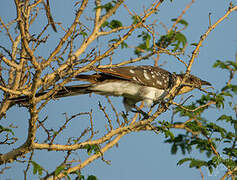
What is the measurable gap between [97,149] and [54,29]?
160 cm

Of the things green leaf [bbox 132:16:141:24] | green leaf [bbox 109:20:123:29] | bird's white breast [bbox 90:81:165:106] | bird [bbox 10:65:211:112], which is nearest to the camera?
green leaf [bbox 132:16:141:24]

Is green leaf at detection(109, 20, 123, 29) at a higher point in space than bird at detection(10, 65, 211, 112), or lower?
higher

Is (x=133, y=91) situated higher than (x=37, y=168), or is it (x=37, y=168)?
(x=133, y=91)

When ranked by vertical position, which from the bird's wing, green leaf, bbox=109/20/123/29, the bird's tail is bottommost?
the bird's tail

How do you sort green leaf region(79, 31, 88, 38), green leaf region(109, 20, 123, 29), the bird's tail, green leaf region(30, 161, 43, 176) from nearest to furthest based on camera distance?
green leaf region(30, 161, 43, 176) < the bird's tail < green leaf region(79, 31, 88, 38) < green leaf region(109, 20, 123, 29)

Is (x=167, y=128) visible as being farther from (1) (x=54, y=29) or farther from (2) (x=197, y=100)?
(1) (x=54, y=29)

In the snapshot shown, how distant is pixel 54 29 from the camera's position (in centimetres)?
382

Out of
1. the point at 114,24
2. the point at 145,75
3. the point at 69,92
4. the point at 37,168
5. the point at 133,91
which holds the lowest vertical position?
the point at 37,168

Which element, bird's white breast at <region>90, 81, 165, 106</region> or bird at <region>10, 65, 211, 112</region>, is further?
bird's white breast at <region>90, 81, 165, 106</region>

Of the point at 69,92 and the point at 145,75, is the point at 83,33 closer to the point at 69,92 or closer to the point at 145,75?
the point at 69,92

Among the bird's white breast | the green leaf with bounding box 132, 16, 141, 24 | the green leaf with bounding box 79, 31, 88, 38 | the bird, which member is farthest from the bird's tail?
the green leaf with bounding box 132, 16, 141, 24

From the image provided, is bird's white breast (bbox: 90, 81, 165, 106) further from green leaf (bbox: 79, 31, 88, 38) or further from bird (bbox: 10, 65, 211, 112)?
green leaf (bbox: 79, 31, 88, 38)

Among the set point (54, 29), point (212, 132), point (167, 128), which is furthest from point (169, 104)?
point (54, 29)

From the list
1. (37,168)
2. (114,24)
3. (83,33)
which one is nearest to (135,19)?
(114,24)
